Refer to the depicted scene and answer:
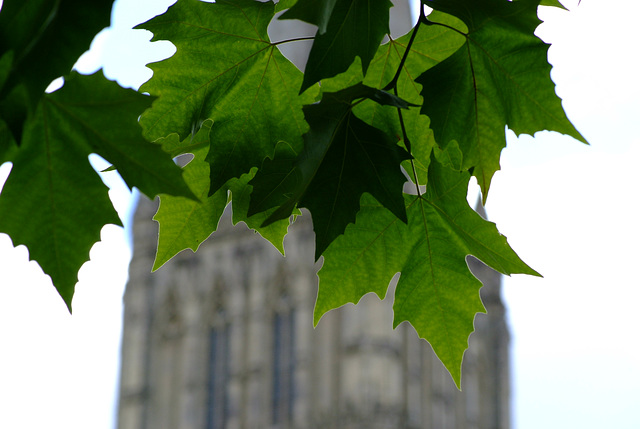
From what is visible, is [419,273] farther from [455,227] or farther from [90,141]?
[90,141]

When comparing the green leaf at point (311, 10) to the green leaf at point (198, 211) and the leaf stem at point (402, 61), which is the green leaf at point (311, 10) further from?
the green leaf at point (198, 211)

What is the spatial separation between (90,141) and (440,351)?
1.23 ft

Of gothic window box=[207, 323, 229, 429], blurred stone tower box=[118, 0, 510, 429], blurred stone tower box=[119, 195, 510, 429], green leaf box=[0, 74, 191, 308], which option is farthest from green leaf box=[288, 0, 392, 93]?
gothic window box=[207, 323, 229, 429]

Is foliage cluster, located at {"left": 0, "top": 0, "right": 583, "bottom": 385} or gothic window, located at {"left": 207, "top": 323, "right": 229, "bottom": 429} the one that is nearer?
foliage cluster, located at {"left": 0, "top": 0, "right": 583, "bottom": 385}

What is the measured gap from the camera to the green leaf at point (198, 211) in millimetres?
1035

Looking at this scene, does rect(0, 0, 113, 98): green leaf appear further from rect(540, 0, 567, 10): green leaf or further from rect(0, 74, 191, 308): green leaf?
rect(540, 0, 567, 10): green leaf

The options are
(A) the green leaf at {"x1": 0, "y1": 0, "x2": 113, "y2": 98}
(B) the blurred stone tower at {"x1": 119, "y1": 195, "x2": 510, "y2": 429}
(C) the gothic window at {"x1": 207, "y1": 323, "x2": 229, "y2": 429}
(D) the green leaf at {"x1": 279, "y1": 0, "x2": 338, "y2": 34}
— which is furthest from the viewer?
(C) the gothic window at {"x1": 207, "y1": 323, "x2": 229, "y2": 429}

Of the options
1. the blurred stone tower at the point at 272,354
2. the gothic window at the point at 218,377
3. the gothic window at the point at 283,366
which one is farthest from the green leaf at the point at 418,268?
the gothic window at the point at 218,377

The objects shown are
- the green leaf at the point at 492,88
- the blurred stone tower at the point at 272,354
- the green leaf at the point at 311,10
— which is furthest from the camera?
the blurred stone tower at the point at 272,354

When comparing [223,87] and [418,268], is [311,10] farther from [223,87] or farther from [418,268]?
[418,268]

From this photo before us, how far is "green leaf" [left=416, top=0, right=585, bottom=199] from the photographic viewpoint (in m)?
0.90

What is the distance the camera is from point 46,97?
2.53 feet

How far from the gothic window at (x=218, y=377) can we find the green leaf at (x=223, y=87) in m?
21.2

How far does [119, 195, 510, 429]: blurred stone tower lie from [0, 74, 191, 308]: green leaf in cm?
2047
